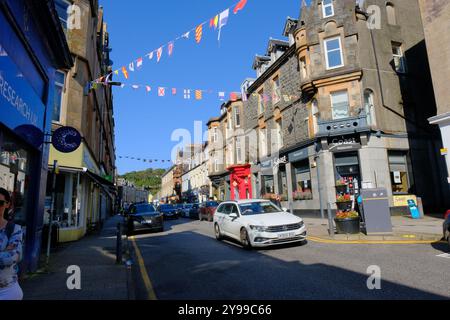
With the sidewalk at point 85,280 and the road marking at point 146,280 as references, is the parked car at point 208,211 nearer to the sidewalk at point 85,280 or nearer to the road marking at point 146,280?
the road marking at point 146,280

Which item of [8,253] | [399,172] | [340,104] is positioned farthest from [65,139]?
[399,172]

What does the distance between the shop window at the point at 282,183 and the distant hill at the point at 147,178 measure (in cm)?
8038

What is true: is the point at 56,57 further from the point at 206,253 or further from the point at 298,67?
the point at 298,67

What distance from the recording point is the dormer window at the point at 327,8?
66.4 feet

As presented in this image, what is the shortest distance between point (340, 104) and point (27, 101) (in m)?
17.2

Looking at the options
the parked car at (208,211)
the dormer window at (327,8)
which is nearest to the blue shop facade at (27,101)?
the parked car at (208,211)

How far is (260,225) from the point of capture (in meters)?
9.12

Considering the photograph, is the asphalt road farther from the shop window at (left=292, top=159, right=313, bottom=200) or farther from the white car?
the shop window at (left=292, top=159, right=313, bottom=200)

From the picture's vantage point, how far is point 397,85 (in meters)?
19.9

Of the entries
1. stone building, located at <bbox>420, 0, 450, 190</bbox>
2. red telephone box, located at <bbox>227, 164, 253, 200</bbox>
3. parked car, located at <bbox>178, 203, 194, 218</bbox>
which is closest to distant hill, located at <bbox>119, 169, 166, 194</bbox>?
parked car, located at <bbox>178, 203, 194, 218</bbox>

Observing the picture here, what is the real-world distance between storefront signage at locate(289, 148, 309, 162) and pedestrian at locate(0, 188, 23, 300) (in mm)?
19087

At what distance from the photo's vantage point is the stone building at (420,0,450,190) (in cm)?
1453

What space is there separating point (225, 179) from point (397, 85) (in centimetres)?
2048
